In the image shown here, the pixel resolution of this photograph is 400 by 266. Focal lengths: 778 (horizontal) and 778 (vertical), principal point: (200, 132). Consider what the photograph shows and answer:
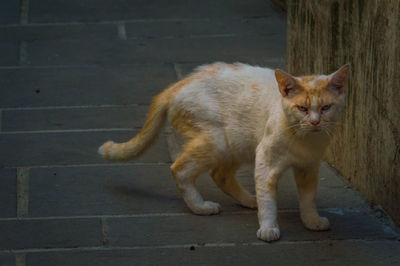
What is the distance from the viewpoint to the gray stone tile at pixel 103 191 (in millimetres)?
4699

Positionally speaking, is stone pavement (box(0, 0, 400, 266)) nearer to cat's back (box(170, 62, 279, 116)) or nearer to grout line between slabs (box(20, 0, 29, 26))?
grout line between slabs (box(20, 0, 29, 26))

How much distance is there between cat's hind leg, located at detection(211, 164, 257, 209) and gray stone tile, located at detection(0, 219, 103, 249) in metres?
0.82

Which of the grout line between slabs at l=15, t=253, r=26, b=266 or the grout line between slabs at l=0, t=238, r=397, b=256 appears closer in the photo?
the grout line between slabs at l=15, t=253, r=26, b=266

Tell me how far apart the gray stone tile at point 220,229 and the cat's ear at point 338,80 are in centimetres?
83

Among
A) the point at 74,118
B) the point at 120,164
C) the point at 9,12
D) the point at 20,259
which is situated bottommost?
the point at 9,12

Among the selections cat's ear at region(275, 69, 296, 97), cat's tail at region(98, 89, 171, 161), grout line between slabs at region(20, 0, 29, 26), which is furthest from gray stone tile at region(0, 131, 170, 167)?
grout line between slabs at region(20, 0, 29, 26)

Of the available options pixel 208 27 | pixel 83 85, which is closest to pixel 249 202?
pixel 83 85

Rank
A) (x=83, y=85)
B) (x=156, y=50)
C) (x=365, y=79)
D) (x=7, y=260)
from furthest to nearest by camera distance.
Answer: (x=156, y=50) < (x=83, y=85) < (x=365, y=79) < (x=7, y=260)

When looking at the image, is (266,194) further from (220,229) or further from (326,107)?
(326,107)

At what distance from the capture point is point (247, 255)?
161 inches

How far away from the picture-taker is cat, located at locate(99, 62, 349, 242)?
13.5ft

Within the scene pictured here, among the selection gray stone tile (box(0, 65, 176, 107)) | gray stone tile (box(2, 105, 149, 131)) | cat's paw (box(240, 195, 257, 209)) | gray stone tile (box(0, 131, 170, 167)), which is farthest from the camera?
gray stone tile (box(0, 65, 176, 107))

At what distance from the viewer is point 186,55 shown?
7.62 m

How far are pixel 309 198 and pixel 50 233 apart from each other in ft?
4.85
